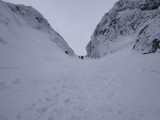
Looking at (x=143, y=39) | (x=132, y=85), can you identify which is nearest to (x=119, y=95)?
(x=132, y=85)

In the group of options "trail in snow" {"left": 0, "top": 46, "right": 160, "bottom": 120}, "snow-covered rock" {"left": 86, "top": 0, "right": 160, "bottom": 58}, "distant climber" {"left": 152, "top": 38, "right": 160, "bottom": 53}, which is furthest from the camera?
"snow-covered rock" {"left": 86, "top": 0, "right": 160, "bottom": 58}

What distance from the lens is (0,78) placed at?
6.39 m

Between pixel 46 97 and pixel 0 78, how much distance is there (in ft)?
8.95

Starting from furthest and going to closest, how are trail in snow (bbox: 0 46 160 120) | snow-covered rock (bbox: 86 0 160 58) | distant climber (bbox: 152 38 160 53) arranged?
snow-covered rock (bbox: 86 0 160 58) < distant climber (bbox: 152 38 160 53) < trail in snow (bbox: 0 46 160 120)

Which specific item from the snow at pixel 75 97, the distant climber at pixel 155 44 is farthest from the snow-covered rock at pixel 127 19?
the snow at pixel 75 97

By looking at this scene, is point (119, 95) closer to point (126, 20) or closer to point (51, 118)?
point (51, 118)

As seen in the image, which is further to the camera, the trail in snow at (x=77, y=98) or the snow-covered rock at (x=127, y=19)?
the snow-covered rock at (x=127, y=19)

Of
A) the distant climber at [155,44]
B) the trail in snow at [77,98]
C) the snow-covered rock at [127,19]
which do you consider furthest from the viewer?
the snow-covered rock at [127,19]

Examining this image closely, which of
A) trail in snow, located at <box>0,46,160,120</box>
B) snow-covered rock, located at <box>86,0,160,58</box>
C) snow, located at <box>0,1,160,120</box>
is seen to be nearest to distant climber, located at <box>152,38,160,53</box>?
snow, located at <box>0,1,160,120</box>

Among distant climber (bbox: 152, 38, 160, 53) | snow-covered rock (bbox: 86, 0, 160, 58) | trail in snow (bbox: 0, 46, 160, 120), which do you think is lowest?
trail in snow (bbox: 0, 46, 160, 120)

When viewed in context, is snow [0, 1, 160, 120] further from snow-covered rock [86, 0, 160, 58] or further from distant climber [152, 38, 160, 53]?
snow-covered rock [86, 0, 160, 58]

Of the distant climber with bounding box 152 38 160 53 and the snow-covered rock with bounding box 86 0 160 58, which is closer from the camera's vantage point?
the distant climber with bounding box 152 38 160 53

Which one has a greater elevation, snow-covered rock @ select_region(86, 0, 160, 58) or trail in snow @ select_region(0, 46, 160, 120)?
snow-covered rock @ select_region(86, 0, 160, 58)

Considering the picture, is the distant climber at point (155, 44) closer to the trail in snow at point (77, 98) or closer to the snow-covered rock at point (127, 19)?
the trail in snow at point (77, 98)
